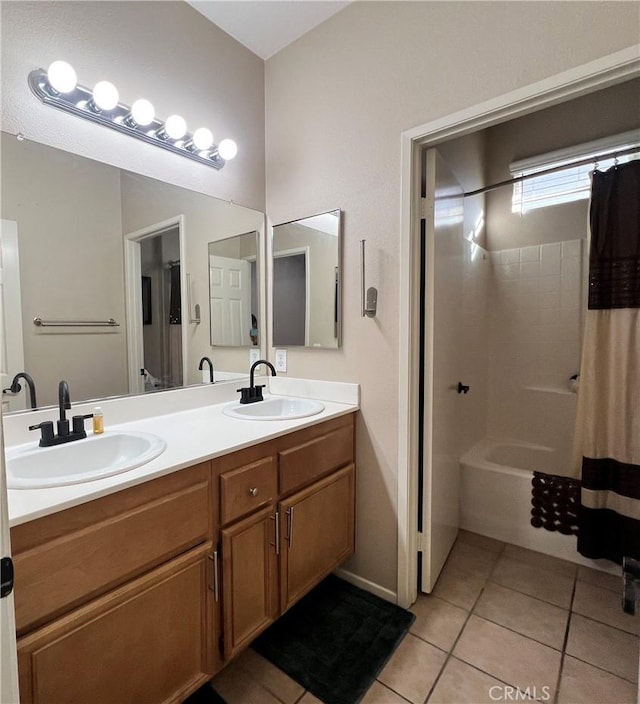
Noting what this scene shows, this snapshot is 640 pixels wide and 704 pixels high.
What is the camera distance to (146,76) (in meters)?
1.54

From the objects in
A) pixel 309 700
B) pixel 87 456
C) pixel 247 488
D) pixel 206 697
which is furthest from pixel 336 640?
pixel 87 456

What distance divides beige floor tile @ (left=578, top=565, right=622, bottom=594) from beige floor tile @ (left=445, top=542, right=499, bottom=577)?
39 cm

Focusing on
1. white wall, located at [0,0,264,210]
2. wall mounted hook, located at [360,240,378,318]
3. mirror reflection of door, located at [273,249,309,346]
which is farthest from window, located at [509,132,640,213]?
white wall, located at [0,0,264,210]

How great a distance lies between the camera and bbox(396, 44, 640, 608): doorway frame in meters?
1.32

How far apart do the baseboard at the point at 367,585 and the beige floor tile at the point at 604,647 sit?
26.7 inches

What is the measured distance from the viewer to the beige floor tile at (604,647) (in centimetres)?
135

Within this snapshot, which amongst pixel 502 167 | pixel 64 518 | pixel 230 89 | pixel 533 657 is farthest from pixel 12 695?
pixel 502 167

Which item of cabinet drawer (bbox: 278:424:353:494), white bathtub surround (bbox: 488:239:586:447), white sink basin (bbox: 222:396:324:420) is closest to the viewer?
cabinet drawer (bbox: 278:424:353:494)

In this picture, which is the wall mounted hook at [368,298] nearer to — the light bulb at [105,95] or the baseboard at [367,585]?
the light bulb at [105,95]

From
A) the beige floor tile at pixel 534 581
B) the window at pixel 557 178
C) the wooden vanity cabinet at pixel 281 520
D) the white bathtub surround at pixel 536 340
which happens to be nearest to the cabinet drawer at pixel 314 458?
the wooden vanity cabinet at pixel 281 520

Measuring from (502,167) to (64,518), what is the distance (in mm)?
3152

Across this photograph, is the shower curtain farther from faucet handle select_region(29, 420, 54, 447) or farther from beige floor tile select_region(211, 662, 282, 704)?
faucet handle select_region(29, 420, 54, 447)

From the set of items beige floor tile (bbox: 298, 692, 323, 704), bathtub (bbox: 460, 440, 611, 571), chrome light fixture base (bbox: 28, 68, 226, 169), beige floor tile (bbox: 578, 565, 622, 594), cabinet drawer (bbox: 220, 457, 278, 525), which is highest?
chrome light fixture base (bbox: 28, 68, 226, 169)

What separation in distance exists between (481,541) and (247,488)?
5.32 feet
